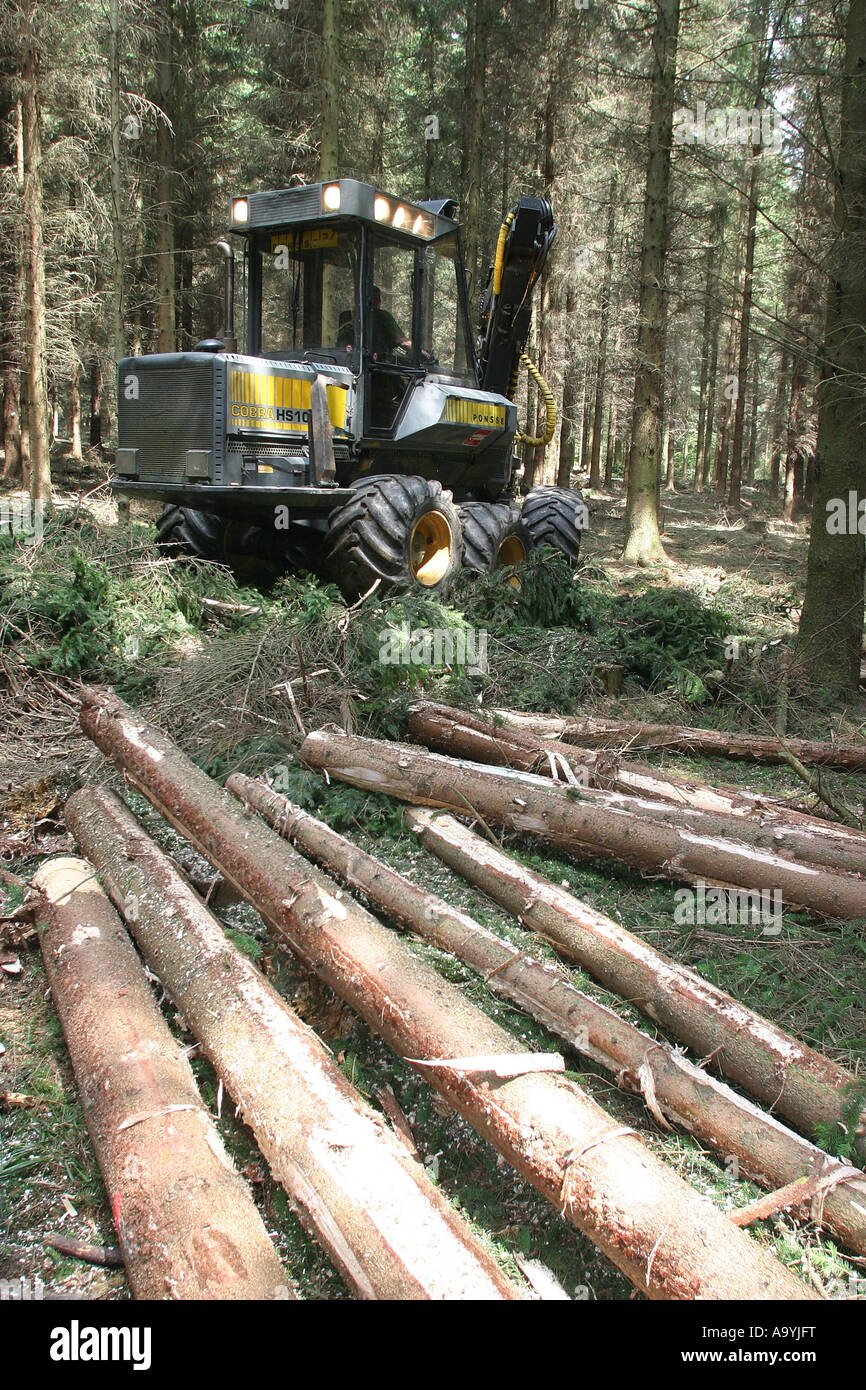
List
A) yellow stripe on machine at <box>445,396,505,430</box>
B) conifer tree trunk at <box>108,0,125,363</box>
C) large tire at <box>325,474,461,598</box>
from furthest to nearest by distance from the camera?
conifer tree trunk at <box>108,0,125,363</box>
yellow stripe on machine at <box>445,396,505,430</box>
large tire at <box>325,474,461,598</box>

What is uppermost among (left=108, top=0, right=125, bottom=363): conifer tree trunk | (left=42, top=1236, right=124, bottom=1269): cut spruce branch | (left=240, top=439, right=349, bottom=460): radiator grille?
(left=108, top=0, right=125, bottom=363): conifer tree trunk

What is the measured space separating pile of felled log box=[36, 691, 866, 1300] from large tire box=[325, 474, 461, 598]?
3044 mm

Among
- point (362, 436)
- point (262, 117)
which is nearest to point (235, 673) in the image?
point (362, 436)

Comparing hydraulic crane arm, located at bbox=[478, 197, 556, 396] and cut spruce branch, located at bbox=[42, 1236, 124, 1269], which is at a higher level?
hydraulic crane arm, located at bbox=[478, 197, 556, 396]

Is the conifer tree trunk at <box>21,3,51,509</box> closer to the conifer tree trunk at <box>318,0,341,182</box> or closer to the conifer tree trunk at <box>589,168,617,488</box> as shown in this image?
the conifer tree trunk at <box>318,0,341,182</box>

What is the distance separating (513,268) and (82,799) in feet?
25.9

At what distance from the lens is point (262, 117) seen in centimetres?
1770

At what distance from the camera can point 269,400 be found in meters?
7.54

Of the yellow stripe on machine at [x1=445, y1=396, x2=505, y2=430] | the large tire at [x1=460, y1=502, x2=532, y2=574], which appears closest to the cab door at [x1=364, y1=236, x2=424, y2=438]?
the yellow stripe on machine at [x1=445, y1=396, x2=505, y2=430]

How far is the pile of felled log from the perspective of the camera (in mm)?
2088

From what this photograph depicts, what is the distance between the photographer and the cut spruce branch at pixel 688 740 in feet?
17.9

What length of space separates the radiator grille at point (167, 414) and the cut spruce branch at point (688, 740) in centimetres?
363

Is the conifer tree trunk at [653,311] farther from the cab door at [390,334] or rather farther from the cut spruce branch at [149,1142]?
the cut spruce branch at [149,1142]

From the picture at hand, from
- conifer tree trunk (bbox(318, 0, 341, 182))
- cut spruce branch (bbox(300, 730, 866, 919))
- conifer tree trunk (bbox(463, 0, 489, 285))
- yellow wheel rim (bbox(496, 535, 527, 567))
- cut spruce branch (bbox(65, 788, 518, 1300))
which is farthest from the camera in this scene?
conifer tree trunk (bbox(463, 0, 489, 285))
